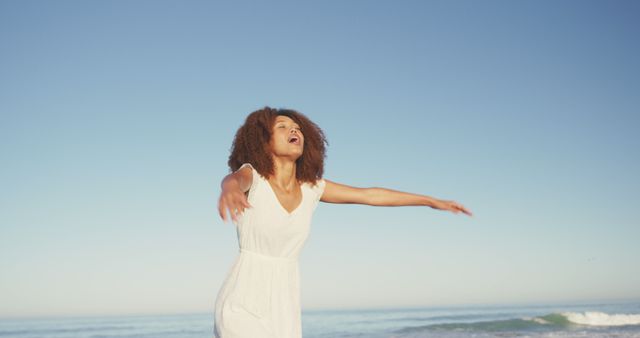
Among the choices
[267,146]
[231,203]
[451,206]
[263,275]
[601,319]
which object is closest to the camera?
[231,203]

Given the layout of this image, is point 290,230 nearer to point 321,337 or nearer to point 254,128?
point 254,128

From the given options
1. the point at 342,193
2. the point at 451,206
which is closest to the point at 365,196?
the point at 342,193

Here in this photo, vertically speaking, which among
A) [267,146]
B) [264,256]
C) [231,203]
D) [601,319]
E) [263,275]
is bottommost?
[601,319]

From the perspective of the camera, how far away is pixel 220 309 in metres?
3.39

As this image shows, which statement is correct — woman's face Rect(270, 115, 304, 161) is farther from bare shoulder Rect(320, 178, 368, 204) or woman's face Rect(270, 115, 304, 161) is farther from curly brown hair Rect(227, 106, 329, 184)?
bare shoulder Rect(320, 178, 368, 204)

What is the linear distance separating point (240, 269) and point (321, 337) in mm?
18204

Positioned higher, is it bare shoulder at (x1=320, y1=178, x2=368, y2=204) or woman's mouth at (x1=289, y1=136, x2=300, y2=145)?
woman's mouth at (x1=289, y1=136, x2=300, y2=145)

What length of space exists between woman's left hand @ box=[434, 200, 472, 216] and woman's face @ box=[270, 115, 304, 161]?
111 centimetres

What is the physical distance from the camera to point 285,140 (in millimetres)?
Result: 3873

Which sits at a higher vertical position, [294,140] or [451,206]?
[294,140]

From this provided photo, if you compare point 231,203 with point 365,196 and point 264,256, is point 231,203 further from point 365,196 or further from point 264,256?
point 365,196

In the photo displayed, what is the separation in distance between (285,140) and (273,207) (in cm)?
48

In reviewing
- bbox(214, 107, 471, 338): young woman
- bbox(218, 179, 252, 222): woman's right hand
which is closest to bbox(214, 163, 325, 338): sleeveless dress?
bbox(214, 107, 471, 338): young woman

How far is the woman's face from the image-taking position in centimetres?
385
